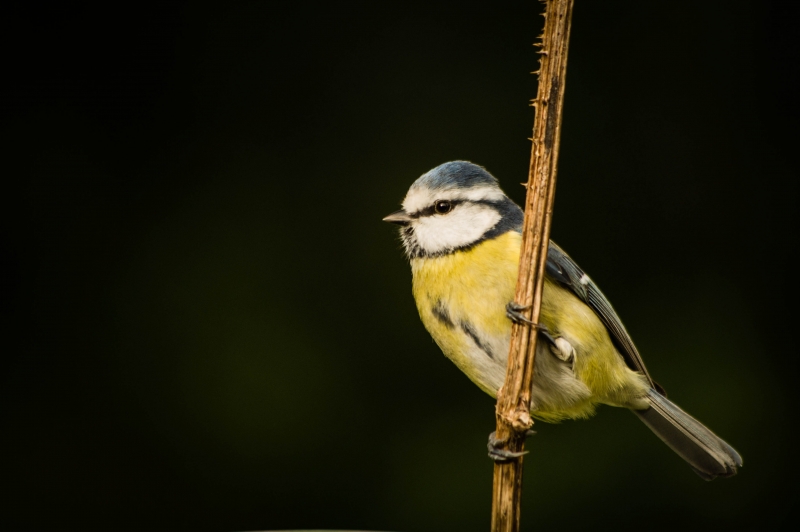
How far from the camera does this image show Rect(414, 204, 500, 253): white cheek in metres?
0.98

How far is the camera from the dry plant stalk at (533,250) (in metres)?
0.68

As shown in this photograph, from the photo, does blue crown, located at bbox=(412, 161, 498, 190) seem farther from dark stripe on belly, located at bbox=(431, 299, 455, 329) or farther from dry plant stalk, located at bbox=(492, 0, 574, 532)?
dry plant stalk, located at bbox=(492, 0, 574, 532)

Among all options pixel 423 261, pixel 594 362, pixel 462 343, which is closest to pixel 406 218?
pixel 423 261

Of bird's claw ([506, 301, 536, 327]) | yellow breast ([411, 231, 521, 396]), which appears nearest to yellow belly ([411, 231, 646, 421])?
yellow breast ([411, 231, 521, 396])

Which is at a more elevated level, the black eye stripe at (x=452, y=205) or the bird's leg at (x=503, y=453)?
the black eye stripe at (x=452, y=205)

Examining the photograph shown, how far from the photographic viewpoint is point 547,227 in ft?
2.34

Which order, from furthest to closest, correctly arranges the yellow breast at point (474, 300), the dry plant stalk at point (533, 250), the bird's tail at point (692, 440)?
the bird's tail at point (692, 440) → the yellow breast at point (474, 300) → the dry plant stalk at point (533, 250)

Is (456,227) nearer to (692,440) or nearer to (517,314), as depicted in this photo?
(517,314)

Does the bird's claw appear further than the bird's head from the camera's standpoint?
No

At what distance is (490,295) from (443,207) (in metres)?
0.13

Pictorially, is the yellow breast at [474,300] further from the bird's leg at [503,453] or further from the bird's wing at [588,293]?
the bird's leg at [503,453]

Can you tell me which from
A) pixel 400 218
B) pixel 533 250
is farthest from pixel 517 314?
pixel 400 218

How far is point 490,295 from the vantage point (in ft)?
3.06

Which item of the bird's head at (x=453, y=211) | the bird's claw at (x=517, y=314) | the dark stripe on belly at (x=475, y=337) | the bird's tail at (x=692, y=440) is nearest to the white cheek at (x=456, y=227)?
the bird's head at (x=453, y=211)
